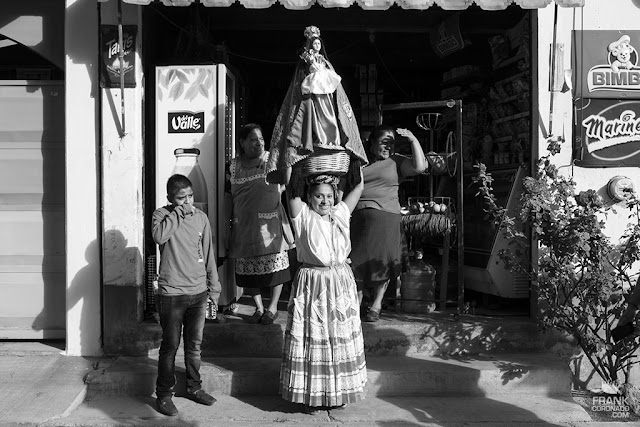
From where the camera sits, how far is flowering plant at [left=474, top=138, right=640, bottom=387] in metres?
→ 5.09

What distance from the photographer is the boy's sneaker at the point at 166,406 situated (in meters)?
4.87

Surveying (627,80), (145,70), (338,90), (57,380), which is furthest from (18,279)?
(627,80)

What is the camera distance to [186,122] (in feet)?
20.1

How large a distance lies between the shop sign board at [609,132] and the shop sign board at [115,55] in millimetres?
3910

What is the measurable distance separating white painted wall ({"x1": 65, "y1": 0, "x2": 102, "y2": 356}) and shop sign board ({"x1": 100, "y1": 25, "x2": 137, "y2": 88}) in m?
0.12

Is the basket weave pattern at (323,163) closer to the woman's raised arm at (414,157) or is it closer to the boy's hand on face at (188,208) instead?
the boy's hand on face at (188,208)

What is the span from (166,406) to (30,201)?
2.68 m

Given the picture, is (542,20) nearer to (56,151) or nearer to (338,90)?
(338,90)

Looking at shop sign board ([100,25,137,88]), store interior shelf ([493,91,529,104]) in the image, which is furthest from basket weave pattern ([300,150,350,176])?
store interior shelf ([493,91,529,104])

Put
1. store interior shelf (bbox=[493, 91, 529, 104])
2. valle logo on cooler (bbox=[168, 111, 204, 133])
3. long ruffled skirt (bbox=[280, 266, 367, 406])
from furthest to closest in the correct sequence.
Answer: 1. store interior shelf (bbox=[493, 91, 529, 104])
2. valle logo on cooler (bbox=[168, 111, 204, 133])
3. long ruffled skirt (bbox=[280, 266, 367, 406])

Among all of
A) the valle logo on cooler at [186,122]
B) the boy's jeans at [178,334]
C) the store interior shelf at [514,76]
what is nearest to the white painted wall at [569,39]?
the store interior shelf at [514,76]

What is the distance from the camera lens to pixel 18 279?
6391 mm

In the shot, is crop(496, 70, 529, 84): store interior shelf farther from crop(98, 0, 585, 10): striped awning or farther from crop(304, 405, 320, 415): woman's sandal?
crop(304, 405, 320, 415): woman's sandal

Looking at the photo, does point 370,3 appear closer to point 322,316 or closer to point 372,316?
point 322,316
